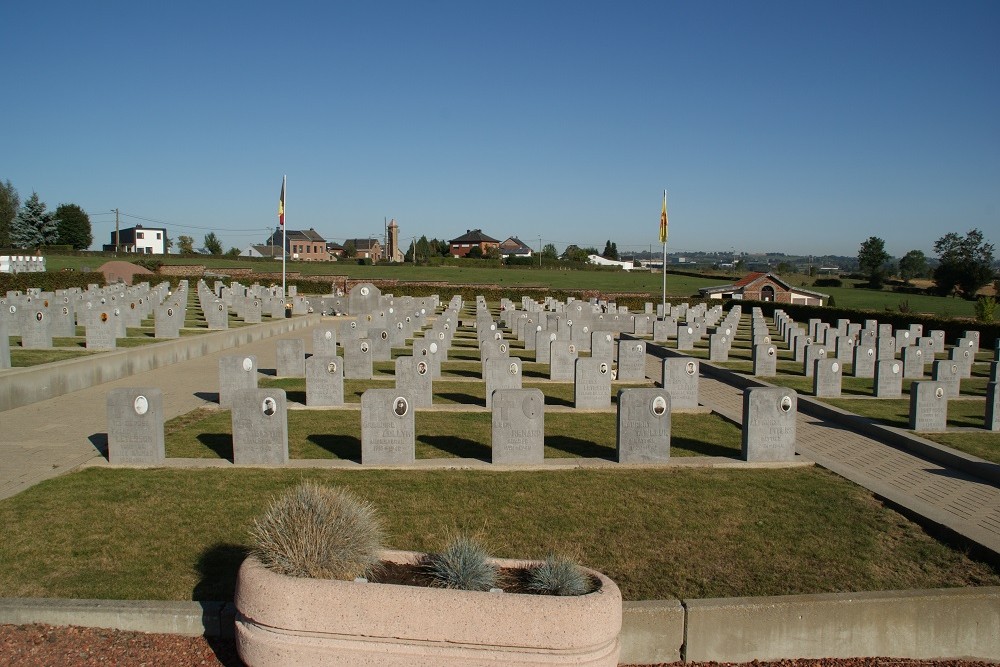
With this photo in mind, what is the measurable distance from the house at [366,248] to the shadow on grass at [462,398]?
386 ft

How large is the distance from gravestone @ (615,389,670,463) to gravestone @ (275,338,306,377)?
31.1 feet


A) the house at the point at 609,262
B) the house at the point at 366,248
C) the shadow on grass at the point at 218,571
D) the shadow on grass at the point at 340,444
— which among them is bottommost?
the shadow on grass at the point at 340,444

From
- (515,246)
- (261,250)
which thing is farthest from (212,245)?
(515,246)

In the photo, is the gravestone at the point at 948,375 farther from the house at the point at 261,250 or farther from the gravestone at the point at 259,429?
the house at the point at 261,250

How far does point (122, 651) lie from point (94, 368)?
42.0 ft

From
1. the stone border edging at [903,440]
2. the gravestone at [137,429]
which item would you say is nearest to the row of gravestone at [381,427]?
the gravestone at [137,429]

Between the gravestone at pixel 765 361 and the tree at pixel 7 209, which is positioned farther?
the tree at pixel 7 209

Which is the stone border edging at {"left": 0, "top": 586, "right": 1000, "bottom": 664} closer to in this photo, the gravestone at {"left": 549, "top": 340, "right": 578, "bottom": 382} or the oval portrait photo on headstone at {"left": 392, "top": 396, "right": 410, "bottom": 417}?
the oval portrait photo on headstone at {"left": 392, "top": 396, "right": 410, "bottom": 417}

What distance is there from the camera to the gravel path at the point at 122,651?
16.3ft

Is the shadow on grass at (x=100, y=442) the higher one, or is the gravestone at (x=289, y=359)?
the gravestone at (x=289, y=359)

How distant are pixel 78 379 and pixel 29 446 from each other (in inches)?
214

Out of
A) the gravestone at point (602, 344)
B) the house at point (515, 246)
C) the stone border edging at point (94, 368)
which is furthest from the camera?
the house at point (515, 246)

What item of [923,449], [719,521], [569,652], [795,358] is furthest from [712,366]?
[569,652]

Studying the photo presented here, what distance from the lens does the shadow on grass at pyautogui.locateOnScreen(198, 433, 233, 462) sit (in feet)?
33.6
